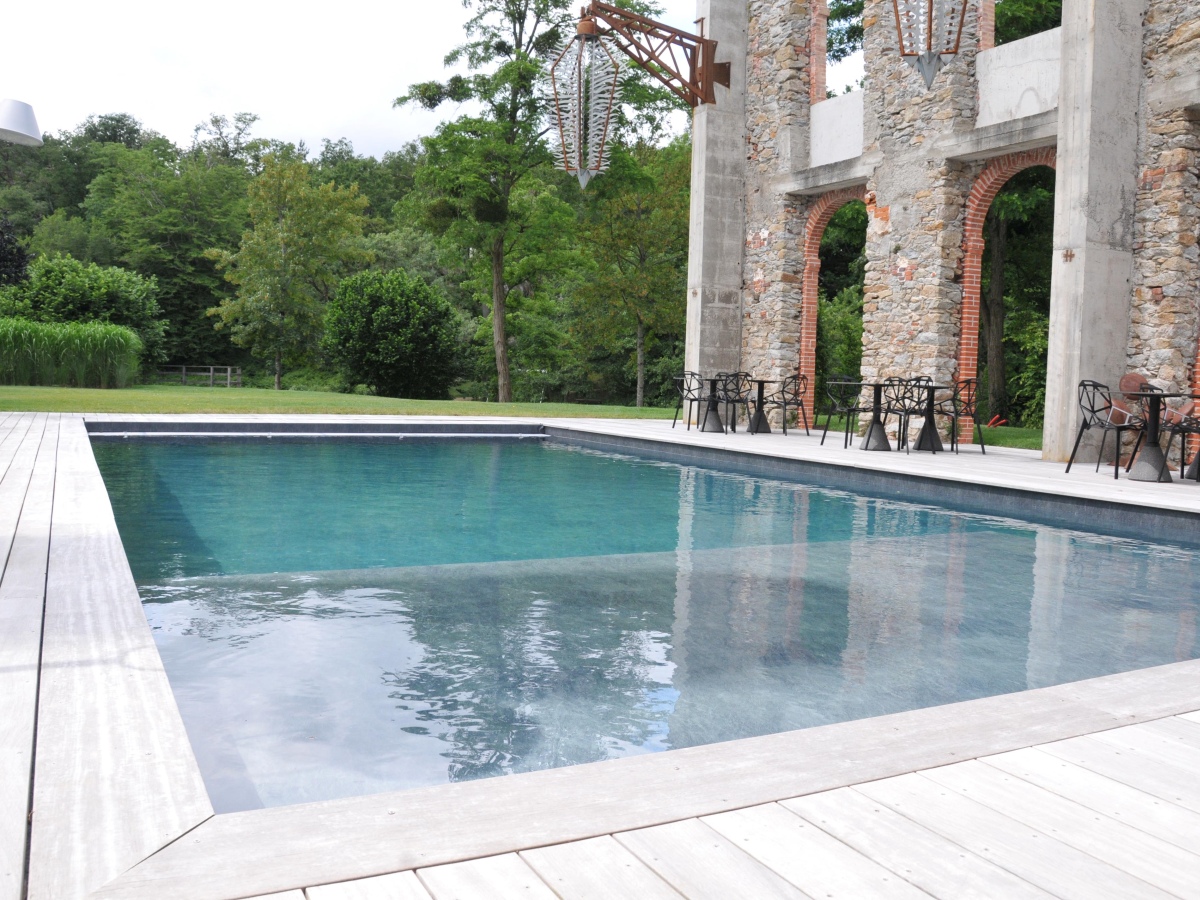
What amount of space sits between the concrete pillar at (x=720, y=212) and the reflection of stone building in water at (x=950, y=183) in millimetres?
24

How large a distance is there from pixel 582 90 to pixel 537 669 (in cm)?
844

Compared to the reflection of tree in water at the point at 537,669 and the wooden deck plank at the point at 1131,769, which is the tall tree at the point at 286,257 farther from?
the wooden deck plank at the point at 1131,769

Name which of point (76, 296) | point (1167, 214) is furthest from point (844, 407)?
point (76, 296)

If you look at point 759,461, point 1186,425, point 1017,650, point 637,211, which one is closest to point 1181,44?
point 1186,425

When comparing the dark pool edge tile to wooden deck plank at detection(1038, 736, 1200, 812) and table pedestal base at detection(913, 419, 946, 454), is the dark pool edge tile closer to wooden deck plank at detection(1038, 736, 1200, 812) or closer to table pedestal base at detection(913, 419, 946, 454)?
table pedestal base at detection(913, 419, 946, 454)

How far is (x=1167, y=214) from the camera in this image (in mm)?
8711

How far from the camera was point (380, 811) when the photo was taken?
170 cm

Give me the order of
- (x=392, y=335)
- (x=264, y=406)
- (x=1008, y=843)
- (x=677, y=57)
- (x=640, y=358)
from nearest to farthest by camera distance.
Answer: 1. (x=1008, y=843)
2. (x=677, y=57)
3. (x=264, y=406)
4. (x=640, y=358)
5. (x=392, y=335)

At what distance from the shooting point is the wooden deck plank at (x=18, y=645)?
1.53 metres

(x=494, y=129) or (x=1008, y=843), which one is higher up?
(x=494, y=129)

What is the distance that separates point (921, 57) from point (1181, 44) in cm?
263

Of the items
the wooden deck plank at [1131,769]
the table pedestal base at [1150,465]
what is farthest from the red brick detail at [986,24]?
the wooden deck plank at [1131,769]

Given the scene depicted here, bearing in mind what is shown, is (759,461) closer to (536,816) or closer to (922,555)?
(922,555)

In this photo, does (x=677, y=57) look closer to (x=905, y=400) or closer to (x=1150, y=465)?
(x=905, y=400)
